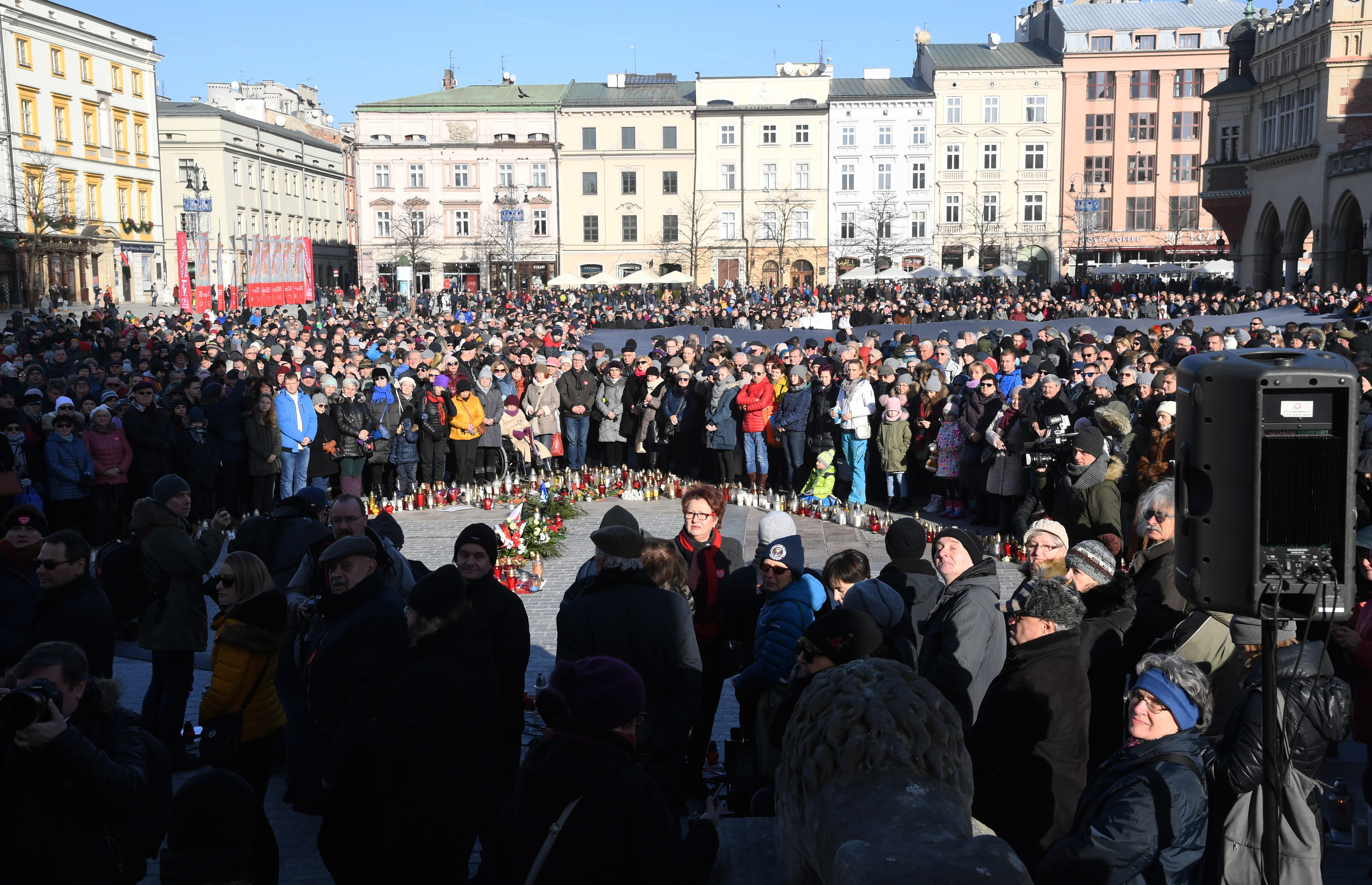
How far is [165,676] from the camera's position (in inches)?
255

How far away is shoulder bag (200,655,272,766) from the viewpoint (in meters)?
4.95

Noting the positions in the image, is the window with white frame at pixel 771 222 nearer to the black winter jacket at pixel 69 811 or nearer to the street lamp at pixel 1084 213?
the street lamp at pixel 1084 213

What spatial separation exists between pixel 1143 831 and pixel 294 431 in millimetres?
11619

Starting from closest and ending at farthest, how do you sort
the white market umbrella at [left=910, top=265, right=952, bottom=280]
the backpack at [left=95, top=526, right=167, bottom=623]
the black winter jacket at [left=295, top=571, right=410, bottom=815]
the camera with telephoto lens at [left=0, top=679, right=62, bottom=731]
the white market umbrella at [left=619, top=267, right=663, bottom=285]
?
the camera with telephoto lens at [left=0, top=679, right=62, bottom=731], the black winter jacket at [left=295, top=571, right=410, bottom=815], the backpack at [left=95, top=526, right=167, bottom=623], the white market umbrella at [left=910, top=265, right=952, bottom=280], the white market umbrella at [left=619, top=267, right=663, bottom=285]

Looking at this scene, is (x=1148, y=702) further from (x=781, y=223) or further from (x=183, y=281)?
(x=781, y=223)

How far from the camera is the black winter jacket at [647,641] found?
4.71 m

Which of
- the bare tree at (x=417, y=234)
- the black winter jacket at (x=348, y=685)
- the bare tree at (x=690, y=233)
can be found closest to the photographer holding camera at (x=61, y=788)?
the black winter jacket at (x=348, y=685)

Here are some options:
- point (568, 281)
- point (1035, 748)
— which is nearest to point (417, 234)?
point (568, 281)

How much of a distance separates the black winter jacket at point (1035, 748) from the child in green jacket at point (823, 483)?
932 cm

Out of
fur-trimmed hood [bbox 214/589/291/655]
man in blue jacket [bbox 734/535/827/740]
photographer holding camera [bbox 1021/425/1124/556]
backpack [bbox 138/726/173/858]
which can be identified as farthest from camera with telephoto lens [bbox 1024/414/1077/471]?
backpack [bbox 138/726/173/858]

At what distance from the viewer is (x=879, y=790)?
1.95m

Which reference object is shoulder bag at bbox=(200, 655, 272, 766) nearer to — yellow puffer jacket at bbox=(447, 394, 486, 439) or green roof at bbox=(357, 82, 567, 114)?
yellow puffer jacket at bbox=(447, 394, 486, 439)

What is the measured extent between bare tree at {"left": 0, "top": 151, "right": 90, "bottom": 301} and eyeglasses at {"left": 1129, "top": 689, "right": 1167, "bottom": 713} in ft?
161

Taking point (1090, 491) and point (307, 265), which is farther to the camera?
point (307, 265)
